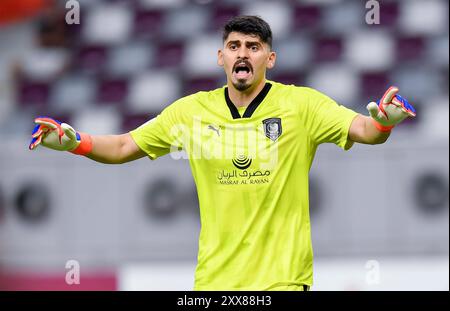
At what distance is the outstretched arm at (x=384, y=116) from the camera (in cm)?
374

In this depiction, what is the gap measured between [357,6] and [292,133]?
4.69 m

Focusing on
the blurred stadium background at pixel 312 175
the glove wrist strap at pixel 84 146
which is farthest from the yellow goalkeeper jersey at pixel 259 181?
the blurred stadium background at pixel 312 175

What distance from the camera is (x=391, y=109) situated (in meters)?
3.74

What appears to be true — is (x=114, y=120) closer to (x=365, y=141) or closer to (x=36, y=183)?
(x=36, y=183)

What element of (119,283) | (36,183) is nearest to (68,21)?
(36,183)

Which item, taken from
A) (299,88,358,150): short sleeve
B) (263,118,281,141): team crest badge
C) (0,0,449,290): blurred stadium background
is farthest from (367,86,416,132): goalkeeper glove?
(0,0,449,290): blurred stadium background

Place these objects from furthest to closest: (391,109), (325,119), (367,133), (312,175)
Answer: (312,175) < (325,119) < (367,133) < (391,109)

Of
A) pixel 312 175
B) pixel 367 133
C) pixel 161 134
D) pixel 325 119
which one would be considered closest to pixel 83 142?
pixel 161 134

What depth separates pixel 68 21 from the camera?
885 cm

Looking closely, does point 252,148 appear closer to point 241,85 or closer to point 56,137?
point 241,85

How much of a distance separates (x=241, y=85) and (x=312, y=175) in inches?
97.3

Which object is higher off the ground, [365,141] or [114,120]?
[114,120]

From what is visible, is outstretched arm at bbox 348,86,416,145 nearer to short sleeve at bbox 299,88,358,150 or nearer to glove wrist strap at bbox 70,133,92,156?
short sleeve at bbox 299,88,358,150

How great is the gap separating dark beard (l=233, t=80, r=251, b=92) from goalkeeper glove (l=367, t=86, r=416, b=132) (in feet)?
1.99
